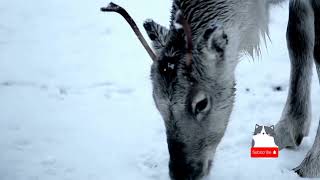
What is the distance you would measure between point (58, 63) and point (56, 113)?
1274mm

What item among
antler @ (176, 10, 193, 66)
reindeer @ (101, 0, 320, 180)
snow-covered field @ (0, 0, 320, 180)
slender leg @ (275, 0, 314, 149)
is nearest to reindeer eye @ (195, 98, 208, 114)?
reindeer @ (101, 0, 320, 180)

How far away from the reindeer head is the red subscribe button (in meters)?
0.75

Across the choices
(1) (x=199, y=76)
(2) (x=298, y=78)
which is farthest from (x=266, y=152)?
(1) (x=199, y=76)

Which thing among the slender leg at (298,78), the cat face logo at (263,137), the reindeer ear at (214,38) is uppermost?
the reindeer ear at (214,38)

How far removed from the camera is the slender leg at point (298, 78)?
15.9ft

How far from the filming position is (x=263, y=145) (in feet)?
15.4

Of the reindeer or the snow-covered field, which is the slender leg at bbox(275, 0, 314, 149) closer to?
the snow-covered field

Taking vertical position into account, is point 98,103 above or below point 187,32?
below

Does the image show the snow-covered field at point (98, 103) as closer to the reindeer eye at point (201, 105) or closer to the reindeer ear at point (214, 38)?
the reindeer eye at point (201, 105)

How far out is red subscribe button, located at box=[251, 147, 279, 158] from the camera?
4637 mm

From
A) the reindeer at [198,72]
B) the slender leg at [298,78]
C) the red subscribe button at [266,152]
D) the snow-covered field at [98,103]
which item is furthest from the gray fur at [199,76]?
the snow-covered field at [98,103]

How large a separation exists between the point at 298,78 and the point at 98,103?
2067 mm

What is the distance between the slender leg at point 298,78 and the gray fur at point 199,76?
0.49m

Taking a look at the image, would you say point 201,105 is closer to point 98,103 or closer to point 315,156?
point 315,156
